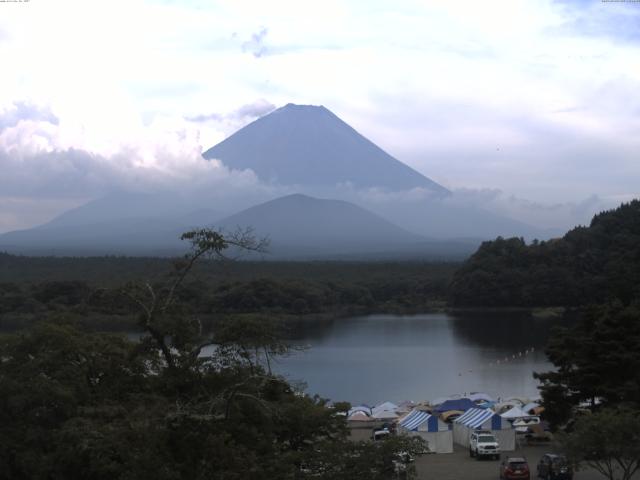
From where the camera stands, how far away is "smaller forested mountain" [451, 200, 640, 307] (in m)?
39.6

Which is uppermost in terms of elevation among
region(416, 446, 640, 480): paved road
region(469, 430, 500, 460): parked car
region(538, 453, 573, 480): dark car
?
region(538, 453, 573, 480): dark car

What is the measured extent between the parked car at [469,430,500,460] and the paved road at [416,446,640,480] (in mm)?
105

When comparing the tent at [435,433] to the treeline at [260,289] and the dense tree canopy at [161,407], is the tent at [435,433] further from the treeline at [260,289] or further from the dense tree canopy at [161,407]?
the treeline at [260,289]

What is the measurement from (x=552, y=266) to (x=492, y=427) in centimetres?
3041

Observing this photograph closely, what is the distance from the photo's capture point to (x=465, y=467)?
1125cm

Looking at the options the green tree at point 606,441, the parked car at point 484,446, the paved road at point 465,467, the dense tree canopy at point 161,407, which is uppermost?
the dense tree canopy at point 161,407

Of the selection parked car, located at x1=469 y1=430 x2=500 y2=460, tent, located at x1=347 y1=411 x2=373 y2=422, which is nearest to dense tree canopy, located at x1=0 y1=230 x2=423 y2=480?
parked car, located at x1=469 y1=430 x2=500 y2=460

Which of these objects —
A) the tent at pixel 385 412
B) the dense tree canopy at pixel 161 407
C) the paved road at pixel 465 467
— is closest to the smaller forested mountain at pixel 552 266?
the tent at pixel 385 412

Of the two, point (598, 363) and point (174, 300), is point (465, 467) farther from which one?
point (174, 300)

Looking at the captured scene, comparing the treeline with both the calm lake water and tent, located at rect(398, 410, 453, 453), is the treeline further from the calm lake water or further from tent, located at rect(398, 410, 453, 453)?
tent, located at rect(398, 410, 453, 453)

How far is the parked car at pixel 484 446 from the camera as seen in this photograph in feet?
38.6

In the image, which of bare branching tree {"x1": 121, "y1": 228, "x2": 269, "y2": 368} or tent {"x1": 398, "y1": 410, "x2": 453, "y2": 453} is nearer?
bare branching tree {"x1": 121, "y1": 228, "x2": 269, "y2": 368}

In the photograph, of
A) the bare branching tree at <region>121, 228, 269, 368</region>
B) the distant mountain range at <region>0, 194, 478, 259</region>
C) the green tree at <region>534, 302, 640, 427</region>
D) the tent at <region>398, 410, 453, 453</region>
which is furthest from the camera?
the distant mountain range at <region>0, 194, 478, 259</region>

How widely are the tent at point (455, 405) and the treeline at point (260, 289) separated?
1332 cm
